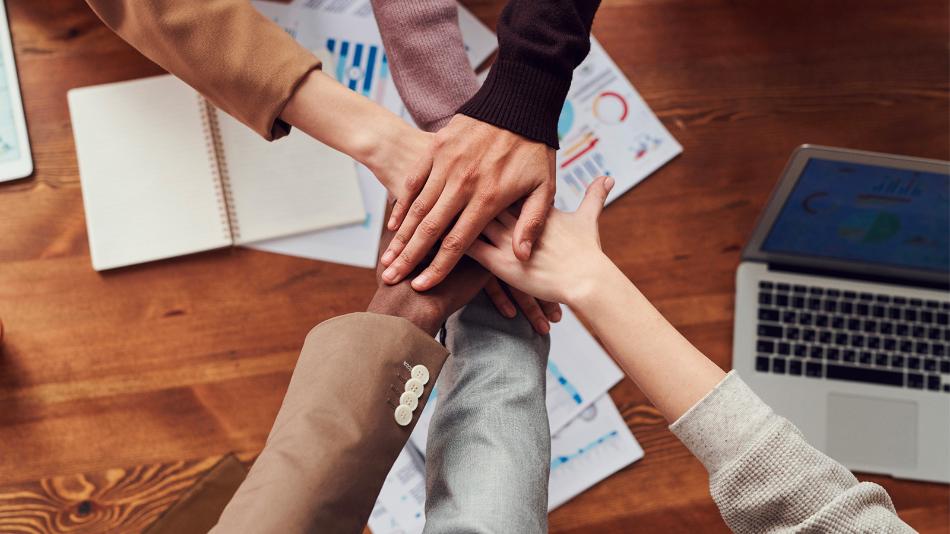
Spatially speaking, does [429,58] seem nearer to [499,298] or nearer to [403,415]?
[499,298]

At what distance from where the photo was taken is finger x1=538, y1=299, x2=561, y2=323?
0.97m

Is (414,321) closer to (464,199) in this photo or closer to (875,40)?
(464,199)

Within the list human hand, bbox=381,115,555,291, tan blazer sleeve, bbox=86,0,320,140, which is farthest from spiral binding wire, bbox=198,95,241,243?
human hand, bbox=381,115,555,291

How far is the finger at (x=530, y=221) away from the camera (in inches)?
34.8

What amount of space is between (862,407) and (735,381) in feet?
Result: 1.15

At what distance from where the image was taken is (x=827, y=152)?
0.80 metres

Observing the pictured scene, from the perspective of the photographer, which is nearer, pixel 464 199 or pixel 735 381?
pixel 735 381

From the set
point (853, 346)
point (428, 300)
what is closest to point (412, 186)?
point (428, 300)

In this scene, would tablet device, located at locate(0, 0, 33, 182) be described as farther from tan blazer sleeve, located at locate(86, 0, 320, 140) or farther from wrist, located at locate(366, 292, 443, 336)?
wrist, located at locate(366, 292, 443, 336)

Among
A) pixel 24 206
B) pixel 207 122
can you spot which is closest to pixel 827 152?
pixel 207 122

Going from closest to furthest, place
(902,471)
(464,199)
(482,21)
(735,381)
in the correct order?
(735,381) < (464,199) < (902,471) < (482,21)

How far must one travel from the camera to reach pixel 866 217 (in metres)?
0.91

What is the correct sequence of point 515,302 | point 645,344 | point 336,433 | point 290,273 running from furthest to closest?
point 290,273, point 515,302, point 645,344, point 336,433

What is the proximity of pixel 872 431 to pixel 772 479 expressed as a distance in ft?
1.27
